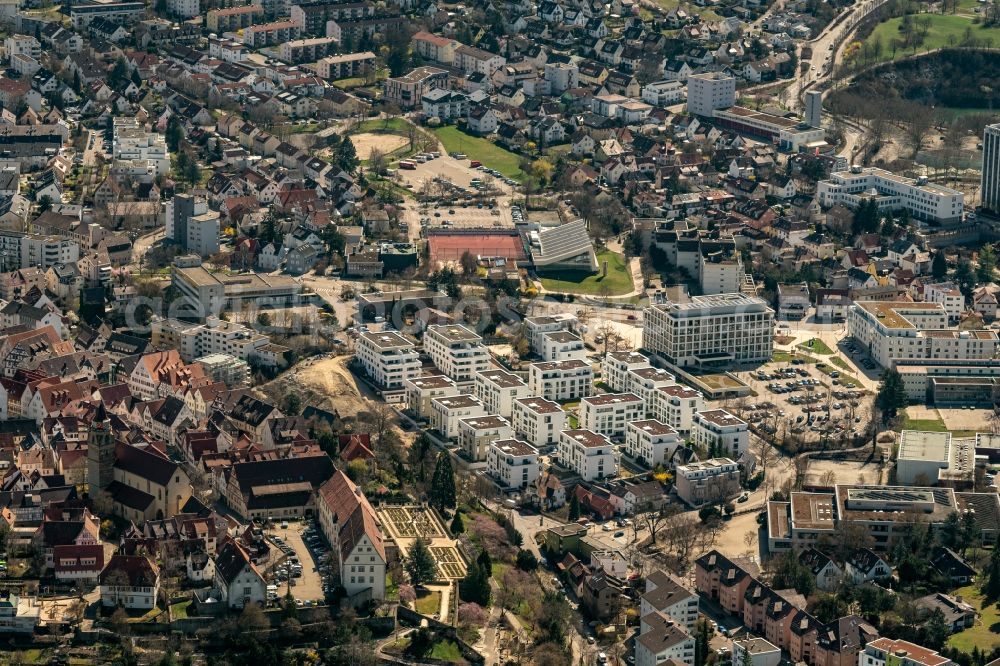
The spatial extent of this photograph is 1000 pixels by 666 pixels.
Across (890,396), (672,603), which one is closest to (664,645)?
(672,603)

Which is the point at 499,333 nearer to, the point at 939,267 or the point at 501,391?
the point at 501,391

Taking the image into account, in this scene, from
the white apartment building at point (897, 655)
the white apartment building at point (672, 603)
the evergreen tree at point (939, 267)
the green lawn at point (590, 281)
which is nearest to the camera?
the white apartment building at point (897, 655)

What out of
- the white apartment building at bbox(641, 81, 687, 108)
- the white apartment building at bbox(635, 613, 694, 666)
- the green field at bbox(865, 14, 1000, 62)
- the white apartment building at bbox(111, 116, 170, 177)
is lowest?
the white apartment building at bbox(635, 613, 694, 666)

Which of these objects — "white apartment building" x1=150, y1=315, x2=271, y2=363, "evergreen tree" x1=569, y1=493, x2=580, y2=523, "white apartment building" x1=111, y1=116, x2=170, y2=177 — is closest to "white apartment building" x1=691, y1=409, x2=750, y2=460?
"evergreen tree" x1=569, y1=493, x2=580, y2=523

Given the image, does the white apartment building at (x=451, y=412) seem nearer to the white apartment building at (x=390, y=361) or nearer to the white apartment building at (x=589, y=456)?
the white apartment building at (x=390, y=361)

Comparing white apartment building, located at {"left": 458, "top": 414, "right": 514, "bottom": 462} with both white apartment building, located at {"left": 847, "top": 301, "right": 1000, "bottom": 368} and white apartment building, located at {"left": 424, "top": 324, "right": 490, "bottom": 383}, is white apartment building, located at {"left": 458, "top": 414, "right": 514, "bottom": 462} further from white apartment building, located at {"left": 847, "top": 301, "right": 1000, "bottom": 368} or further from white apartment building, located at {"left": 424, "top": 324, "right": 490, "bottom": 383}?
white apartment building, located at {"left": 847, "top": 301, "right": 1000, "bottom": 368}

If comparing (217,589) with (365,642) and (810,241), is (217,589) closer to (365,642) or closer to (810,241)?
(365,642)

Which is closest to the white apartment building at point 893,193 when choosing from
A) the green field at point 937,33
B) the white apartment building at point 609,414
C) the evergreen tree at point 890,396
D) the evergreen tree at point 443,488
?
the evergreen tree at point 890,396
